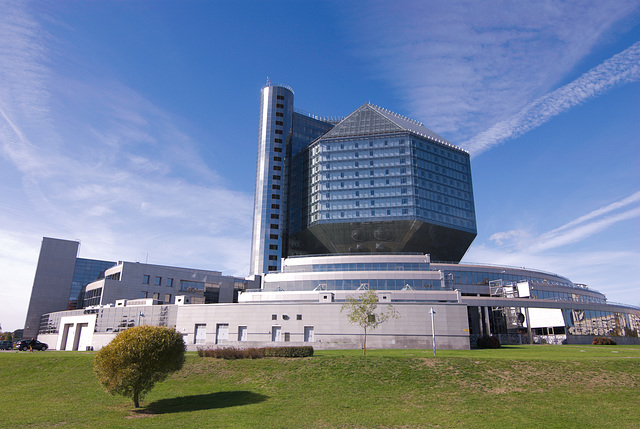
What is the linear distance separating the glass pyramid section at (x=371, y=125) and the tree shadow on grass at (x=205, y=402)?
101m

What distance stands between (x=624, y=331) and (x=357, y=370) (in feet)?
345

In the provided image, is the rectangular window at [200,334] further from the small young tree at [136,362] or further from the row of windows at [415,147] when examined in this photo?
the row of windows at [415,147]

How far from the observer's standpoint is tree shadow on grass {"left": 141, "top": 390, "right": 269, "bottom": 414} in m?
33.9

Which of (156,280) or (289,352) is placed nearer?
(289,352)

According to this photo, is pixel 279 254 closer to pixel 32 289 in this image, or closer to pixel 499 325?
pixel 499 325

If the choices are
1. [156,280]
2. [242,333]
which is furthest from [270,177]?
Answer: [242,333]

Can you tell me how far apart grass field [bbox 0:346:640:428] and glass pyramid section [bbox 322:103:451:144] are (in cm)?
9369

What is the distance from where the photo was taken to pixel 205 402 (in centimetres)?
3544

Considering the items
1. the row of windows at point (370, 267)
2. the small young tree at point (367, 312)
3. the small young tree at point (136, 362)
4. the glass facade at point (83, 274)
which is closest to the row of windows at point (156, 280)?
the row of windows at point (370, 267)

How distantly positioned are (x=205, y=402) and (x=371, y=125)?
108m

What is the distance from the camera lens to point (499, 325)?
97.3 m

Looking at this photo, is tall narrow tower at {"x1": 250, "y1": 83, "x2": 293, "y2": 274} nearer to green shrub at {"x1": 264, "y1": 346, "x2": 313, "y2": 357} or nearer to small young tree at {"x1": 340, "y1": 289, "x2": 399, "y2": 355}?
small young tree at {"x1": 340, "y1": 289, "x2": 399, "y2": 355}

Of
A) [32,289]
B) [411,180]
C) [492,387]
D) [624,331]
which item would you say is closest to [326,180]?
[411,180]

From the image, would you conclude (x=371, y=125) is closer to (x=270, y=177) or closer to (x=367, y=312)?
(x=270, y=177)
